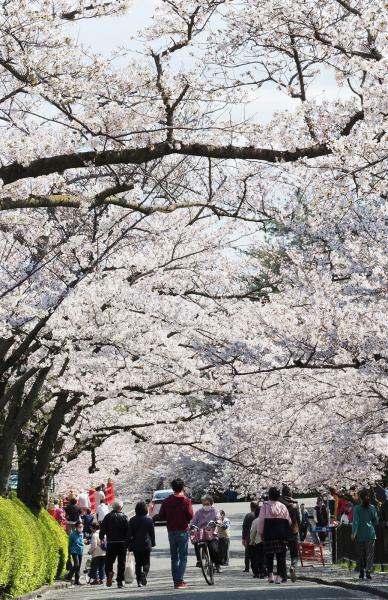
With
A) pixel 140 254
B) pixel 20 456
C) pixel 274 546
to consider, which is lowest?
pixel 274 546

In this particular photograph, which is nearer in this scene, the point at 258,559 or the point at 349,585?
the point at 349,585

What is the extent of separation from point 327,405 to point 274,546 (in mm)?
7571

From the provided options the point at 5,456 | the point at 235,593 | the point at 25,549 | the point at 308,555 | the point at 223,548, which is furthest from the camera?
the point at 308,555

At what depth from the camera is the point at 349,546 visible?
2450 cm

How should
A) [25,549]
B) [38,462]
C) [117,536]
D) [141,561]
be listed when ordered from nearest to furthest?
1. [25,549]
2. [141,561]
3. [117,536]
4. [38,462]

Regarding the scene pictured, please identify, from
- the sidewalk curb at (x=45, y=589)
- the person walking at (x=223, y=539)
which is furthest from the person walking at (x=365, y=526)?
the person walking at (x=223, y=539)

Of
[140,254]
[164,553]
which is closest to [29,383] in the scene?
Result: [140,254]

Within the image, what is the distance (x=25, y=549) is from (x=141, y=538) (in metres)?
3.17

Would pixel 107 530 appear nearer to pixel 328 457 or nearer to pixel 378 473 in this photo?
pixel 328 457

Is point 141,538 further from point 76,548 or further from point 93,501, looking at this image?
point 93,501

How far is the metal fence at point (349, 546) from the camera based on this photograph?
22.6 m

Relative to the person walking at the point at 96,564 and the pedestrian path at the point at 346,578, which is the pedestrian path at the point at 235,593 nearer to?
the pedestrian path at the point at 346,578

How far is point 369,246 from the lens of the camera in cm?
1952

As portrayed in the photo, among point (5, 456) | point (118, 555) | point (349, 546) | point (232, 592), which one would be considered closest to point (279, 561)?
point (232, 592)
